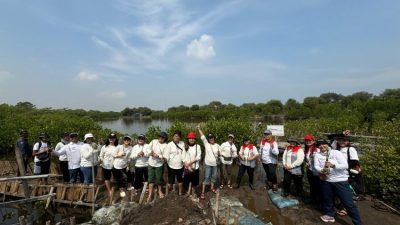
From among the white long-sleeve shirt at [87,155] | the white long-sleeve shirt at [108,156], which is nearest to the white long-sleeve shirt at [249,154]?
the white long-sleeve shirt at [108,156]

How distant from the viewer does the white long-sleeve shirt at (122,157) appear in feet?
23.6

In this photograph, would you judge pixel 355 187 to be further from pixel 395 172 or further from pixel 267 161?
pixel 267 161

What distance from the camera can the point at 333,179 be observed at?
5.35 m

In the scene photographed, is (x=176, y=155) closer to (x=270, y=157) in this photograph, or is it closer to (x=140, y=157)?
→ (x=140, y=157)

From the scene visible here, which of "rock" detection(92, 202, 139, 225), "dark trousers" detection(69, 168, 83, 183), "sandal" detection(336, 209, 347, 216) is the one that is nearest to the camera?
"rock" detection(92, 202, 139, 225)

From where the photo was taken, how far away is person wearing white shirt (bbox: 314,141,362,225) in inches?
204

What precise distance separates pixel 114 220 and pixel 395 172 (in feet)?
22.5

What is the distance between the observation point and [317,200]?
6.71 metres

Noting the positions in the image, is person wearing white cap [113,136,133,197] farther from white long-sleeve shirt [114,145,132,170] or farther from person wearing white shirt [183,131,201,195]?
person wearing white shirt [183,131,201,195]

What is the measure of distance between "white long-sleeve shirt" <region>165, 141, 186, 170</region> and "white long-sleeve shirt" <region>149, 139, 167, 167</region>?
0.11m

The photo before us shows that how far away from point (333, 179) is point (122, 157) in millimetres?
5187

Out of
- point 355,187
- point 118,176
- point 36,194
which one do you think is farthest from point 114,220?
point 355,187

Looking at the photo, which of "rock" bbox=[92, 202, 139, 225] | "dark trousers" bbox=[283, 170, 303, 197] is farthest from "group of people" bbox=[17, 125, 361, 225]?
"rock" bbox=[92, 202, 139, 225]

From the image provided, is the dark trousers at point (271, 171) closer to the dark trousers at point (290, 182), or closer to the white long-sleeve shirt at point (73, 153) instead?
the dark trousers at point (290, 182)
